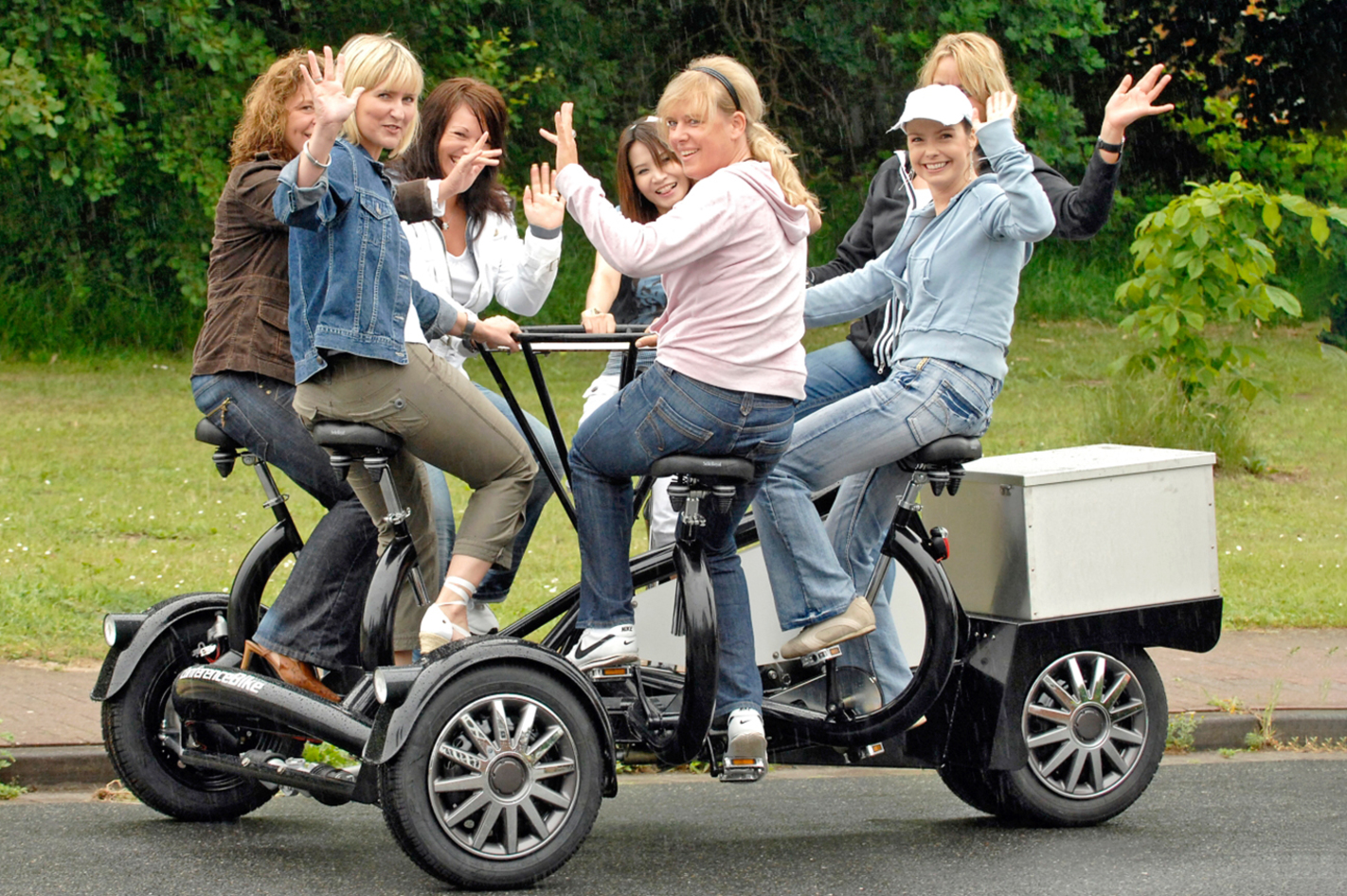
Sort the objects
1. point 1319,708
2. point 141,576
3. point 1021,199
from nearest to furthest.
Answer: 1. point 1021,199
2. point 1319,708
3. point 141,576

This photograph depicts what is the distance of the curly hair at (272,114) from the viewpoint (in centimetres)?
443

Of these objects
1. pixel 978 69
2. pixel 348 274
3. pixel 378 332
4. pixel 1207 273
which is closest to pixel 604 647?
pixel 378 332

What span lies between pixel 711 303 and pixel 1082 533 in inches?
51.8

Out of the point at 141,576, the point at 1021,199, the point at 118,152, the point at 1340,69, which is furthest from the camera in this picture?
the point at 1340,69

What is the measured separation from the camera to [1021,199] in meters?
4.26

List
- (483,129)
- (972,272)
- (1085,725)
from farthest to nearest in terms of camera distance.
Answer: (483,129) → (1085,725) → (972,272)

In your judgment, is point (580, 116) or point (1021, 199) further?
point (580, 116)

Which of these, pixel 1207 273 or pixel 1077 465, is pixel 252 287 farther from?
pixel 1207 273

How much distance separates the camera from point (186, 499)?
32.9ft

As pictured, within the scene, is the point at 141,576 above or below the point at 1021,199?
below

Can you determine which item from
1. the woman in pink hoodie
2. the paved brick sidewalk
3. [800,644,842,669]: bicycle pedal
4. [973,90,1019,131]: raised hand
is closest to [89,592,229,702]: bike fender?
the paved brick sidewalk

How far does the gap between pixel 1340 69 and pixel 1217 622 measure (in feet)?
61.1

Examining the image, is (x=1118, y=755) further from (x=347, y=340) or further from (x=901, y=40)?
(x=901, y=40)

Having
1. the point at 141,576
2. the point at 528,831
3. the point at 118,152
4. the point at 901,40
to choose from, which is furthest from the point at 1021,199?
the point at 901,40
